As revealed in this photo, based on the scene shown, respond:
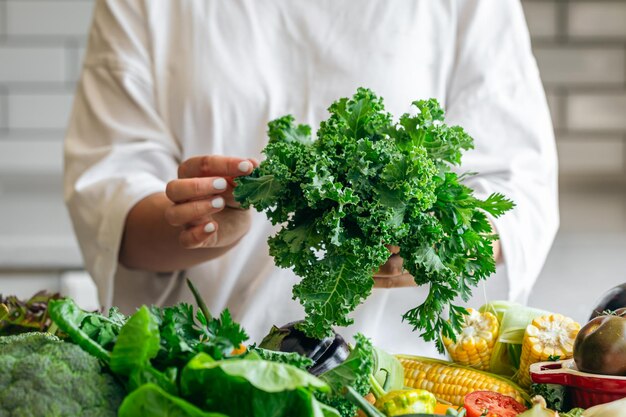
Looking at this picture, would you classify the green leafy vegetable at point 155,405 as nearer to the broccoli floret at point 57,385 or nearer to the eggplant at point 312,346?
the broccoli floret at point 57,385

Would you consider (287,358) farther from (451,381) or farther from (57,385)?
(451,381)

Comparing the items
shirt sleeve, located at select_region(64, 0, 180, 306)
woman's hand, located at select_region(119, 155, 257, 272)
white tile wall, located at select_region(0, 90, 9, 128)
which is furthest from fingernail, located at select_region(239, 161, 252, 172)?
white tile wall, located at select_region(0, 90, 9, 128)

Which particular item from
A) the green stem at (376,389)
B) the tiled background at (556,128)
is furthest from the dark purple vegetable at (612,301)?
the tiled background at (556,128)

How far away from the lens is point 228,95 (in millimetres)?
1552

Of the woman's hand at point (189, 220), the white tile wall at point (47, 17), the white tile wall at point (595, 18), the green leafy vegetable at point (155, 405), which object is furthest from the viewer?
the white tile wall at point (595, 18)

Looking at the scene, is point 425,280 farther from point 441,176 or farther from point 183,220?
point 183,220

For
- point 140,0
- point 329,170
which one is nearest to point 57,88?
point 140,0

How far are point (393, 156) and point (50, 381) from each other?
16.5 inches

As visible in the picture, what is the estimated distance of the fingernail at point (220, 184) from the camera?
44.4 inches

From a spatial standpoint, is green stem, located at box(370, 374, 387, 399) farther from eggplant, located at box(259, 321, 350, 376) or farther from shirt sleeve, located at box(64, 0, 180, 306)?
shirt sleeve, located at box(64, 0, 180, 306)

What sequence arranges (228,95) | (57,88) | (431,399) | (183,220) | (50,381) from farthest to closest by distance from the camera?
1. (57,88)
2. (228,95)
3. (183,220)
4. (431,399)
5. (50,381)

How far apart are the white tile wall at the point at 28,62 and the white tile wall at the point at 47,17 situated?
0.06 metres

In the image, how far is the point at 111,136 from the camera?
1.59 m

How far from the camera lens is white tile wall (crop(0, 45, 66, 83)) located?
3.29 m
